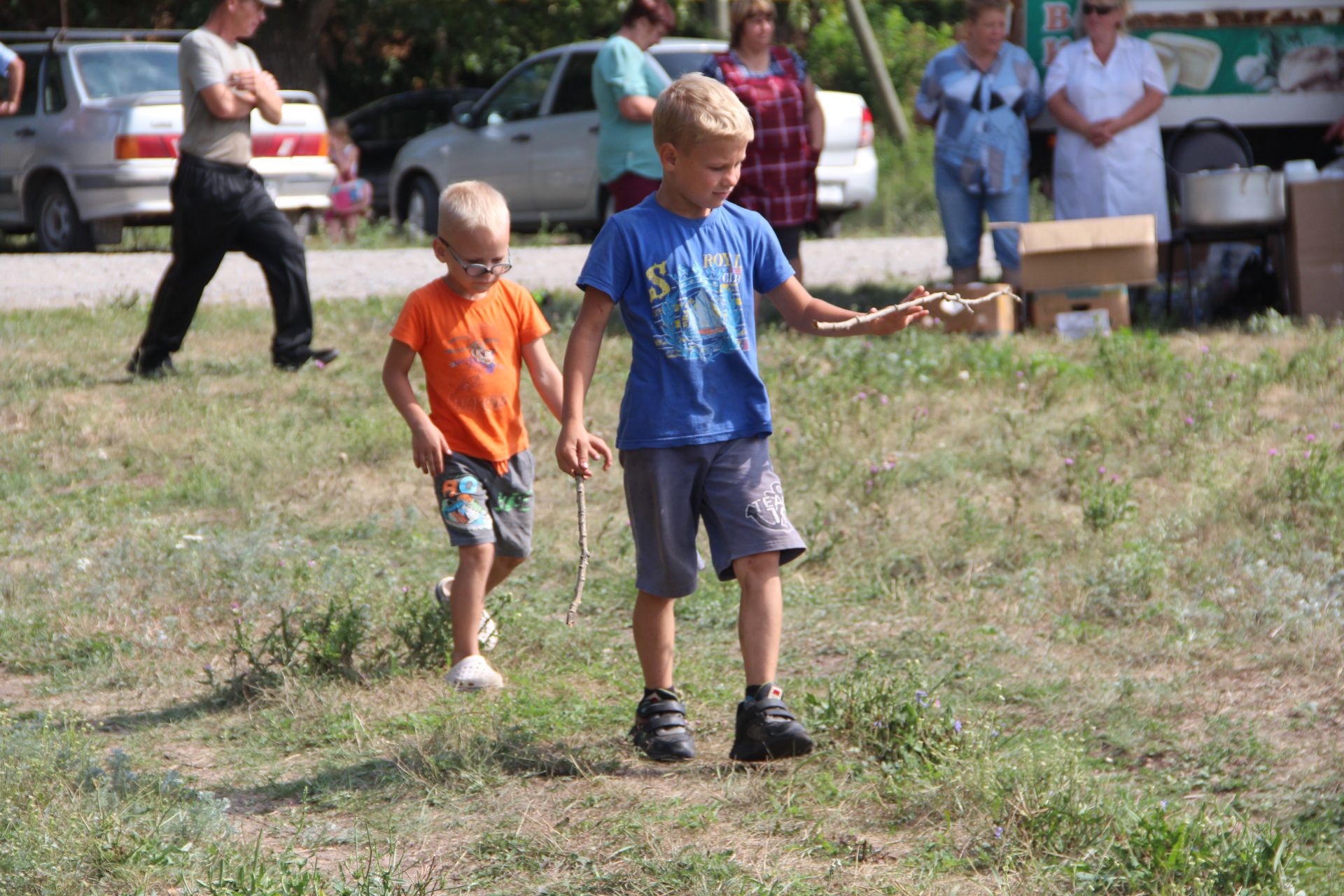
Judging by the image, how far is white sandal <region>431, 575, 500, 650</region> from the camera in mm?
4324

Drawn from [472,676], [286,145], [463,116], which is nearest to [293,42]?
[463,116]

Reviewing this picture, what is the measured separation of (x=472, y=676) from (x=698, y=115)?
1615 mm

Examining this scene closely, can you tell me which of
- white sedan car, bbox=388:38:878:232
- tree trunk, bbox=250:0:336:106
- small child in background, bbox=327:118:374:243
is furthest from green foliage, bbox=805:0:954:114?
white sedan car, bbox=388:38:878:232

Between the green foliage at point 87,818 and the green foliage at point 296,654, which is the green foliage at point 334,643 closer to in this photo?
the green foliage at point 296,654

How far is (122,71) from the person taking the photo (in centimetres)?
1302

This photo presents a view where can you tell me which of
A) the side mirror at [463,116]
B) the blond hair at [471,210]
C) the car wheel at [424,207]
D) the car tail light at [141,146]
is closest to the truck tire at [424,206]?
the car wheel at [424,207]

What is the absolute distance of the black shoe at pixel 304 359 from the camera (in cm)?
745

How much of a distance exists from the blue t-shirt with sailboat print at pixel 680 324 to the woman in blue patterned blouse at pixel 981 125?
16.3 ft

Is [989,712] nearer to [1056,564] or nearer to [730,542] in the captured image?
[730,542]

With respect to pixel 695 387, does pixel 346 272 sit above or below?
above

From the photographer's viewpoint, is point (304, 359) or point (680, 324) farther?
point (304, 359)

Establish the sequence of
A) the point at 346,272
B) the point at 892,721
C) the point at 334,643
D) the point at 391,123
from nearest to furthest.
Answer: the point at 892,721, the point at 334,643, the point at 346,272, the point at 391,123

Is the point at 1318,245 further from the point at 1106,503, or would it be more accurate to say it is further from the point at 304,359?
the point at 304,359

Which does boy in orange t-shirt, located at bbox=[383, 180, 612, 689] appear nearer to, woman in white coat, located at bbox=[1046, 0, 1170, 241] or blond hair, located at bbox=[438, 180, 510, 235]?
blond hair, located at bbox=[438, 180, 510, 235]
